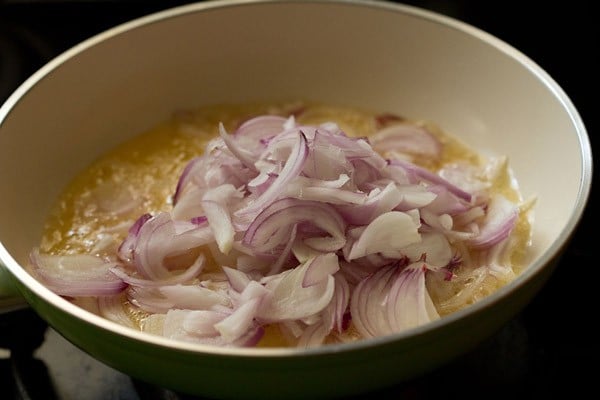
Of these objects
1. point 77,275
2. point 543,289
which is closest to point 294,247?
point 77,275

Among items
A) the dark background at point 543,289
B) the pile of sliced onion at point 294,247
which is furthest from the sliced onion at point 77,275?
the dark background at point 543,289

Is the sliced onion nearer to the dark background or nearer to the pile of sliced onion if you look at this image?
the pile of sliced onion

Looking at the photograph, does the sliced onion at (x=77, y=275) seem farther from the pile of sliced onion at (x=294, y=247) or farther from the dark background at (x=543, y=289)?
the dark background at (x=543, y=289)

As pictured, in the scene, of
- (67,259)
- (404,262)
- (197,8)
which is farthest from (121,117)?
(404,262)

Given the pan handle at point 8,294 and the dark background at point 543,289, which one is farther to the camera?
the dark background at point 543,289

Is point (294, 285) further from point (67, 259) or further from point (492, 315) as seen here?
point (67, 259)
